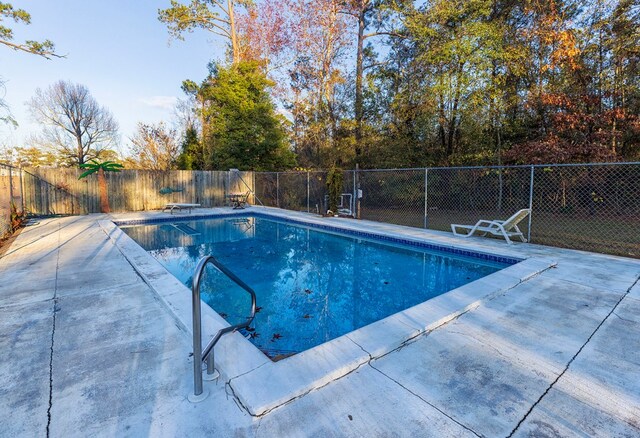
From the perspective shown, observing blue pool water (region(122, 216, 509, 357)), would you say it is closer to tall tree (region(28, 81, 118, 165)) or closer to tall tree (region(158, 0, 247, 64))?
tall tree (region(158, 0, 247, 64))

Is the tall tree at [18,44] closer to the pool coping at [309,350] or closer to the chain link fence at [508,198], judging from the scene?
the chain link fence at [508,198]

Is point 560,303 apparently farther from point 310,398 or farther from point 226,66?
point 226,66

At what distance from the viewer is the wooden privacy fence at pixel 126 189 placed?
393 inches

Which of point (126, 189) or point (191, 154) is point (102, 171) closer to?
point (126, 189)

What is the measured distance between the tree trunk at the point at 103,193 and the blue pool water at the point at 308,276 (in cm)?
364

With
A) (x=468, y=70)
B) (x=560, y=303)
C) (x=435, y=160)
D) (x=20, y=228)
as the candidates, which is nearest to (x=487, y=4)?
(x=468, y=70)

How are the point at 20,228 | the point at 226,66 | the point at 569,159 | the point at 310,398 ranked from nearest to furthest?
1. the point at 310,398
2. the point at 20,228
3. the point at 569,159
4. the point at 226,66

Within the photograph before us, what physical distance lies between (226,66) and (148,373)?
17.3 meters

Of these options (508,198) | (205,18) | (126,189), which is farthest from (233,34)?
(508,198)

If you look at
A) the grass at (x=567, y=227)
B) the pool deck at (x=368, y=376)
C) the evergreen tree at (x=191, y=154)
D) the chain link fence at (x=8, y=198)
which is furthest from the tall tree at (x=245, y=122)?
the pool deck at (x=368, y=376)

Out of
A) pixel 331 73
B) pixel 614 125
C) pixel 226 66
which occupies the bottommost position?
pixel 614 125

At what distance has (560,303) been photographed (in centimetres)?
307

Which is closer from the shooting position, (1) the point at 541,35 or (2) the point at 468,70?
(1) the point at 541,35

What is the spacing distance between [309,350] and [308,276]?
2.72 meters
